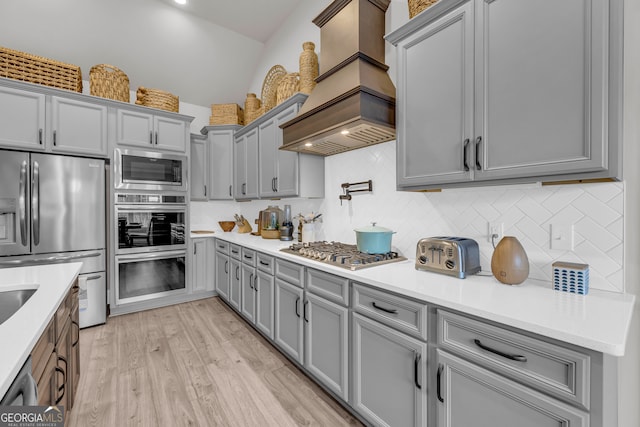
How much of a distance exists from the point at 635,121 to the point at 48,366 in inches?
106

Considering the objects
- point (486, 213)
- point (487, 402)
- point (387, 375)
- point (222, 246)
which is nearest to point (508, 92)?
point (486, 213)

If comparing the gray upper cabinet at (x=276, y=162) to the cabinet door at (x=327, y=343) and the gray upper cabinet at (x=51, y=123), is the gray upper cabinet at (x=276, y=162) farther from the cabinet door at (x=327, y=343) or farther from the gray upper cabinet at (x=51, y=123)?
the gray upper cabinet at (x=51, y=123)

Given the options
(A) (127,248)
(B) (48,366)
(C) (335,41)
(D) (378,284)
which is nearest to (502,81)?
(D) (378,284)

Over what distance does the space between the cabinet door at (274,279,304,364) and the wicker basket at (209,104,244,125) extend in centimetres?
285

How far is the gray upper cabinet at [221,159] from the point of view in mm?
4184

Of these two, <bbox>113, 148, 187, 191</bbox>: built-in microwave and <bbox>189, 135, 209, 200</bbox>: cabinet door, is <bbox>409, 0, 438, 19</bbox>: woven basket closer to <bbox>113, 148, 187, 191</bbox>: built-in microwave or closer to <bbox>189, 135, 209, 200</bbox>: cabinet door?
<bbox>113, 148, 187, 191</bbox>: built-in microwave

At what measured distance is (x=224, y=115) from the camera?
13.9 feet

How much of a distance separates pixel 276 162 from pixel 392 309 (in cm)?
217

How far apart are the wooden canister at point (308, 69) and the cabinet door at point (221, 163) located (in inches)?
70.7

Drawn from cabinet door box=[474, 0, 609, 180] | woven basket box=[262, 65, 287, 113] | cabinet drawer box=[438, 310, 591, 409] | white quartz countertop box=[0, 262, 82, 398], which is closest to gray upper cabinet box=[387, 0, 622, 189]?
cabinet door box=[474, 0, 609, 180]

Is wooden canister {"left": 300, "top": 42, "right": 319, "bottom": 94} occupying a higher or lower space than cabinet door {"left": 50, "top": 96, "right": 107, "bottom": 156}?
higher

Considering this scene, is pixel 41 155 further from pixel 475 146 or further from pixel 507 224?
pixel 507 224

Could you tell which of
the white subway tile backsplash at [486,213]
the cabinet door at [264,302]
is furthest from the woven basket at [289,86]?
the cabinet door at [264,302]

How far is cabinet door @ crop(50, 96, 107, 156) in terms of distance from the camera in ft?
9.75
